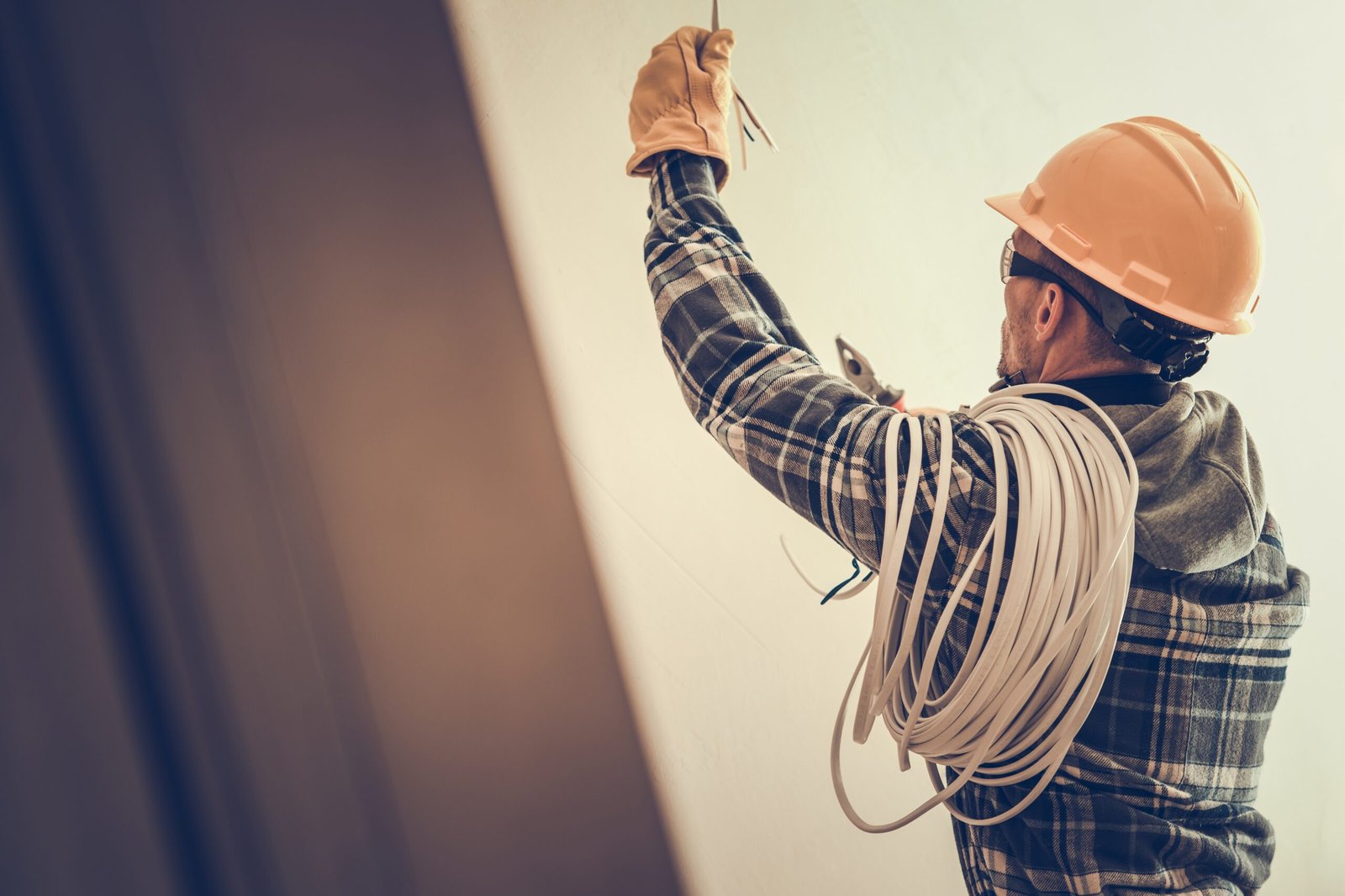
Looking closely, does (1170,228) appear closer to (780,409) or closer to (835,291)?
(780,409)

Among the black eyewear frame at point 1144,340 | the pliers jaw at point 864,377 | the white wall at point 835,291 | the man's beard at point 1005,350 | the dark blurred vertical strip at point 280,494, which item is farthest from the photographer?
the pliers jaw at point 864,377

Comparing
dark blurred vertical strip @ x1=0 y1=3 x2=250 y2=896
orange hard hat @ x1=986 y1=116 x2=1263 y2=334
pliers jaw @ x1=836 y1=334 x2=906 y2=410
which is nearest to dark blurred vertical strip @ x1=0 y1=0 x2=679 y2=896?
dark blurred vertical strip @ x1=0 y1=3 x2=250 y2=896

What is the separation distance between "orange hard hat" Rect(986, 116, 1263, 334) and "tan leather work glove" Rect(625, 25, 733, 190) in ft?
1.59

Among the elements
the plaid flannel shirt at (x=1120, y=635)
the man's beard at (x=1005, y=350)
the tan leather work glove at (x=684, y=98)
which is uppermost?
the tan leather work glove at (x=684, y=98)

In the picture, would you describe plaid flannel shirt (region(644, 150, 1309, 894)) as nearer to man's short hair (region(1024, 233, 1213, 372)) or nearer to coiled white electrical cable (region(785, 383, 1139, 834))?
coiled white electrical cable (region(785, 383, 1139, 834))

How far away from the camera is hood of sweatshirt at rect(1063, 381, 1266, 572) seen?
0.82m

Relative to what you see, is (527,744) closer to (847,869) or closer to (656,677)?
(656,677)

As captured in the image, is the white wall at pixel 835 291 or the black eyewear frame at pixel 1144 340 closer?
the black eyewear frame at pixel 1144 340

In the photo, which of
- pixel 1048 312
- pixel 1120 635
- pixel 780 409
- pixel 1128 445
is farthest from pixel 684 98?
pixel 1120 635

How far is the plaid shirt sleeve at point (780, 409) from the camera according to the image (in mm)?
854

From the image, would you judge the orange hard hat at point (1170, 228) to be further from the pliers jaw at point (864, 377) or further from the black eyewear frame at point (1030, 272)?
the pliers jaw at point (864, 377)

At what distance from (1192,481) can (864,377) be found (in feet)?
2.15

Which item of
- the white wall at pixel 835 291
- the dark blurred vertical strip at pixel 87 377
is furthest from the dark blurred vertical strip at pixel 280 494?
the white wall at pixel 835 291

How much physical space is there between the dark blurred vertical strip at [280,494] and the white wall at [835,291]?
0.11 meters
